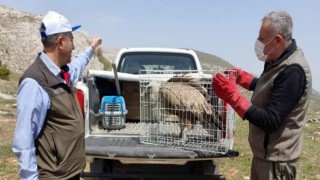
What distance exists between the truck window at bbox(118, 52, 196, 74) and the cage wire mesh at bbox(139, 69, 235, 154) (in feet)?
7.32

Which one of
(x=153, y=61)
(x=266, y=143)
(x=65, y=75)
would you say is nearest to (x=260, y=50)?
(x=266, y=143)

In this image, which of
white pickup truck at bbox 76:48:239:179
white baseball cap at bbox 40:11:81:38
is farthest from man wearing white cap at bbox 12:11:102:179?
white pickup truck at bbox 76:48:239:179

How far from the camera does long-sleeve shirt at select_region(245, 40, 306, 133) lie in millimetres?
2629

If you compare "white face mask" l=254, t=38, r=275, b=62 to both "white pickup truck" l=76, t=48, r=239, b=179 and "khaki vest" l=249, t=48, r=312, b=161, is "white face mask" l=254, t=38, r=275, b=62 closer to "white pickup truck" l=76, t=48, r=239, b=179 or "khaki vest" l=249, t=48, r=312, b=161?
"khaki vest" l=249, t=48, r=312, b=161

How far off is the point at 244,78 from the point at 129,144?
1.33 meters

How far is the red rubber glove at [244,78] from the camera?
3578 mm

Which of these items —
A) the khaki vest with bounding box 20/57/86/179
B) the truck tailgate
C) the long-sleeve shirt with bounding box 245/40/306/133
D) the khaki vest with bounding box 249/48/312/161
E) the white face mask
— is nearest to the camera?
the khaki vest with bounding box 20/57/86/179

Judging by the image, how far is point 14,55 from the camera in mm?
33531

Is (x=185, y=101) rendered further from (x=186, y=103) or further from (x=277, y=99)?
(x=277, y=99)

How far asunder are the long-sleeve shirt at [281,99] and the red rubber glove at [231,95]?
2.4 inches

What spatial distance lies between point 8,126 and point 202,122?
8720 mm

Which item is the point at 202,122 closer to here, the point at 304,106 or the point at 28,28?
the point at 304,106

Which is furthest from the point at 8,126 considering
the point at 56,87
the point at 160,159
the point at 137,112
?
the point at 56,87

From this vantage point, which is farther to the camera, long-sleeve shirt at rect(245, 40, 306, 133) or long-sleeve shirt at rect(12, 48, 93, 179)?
long-sleeve shirt at rect(245, 40, 306, 133)
